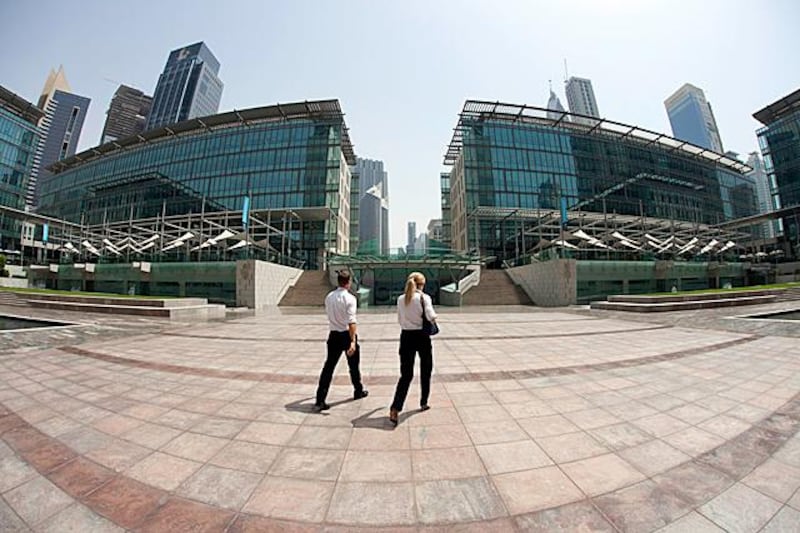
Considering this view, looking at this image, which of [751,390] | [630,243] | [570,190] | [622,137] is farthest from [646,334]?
[622,137]

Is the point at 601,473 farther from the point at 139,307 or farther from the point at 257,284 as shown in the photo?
the point at 257,284

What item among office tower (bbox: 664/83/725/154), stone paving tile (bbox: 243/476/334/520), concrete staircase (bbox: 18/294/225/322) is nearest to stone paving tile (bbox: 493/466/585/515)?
stone paving tile (bbox: 243/476/334/520)

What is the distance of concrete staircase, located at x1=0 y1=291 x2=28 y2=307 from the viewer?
19.3 m

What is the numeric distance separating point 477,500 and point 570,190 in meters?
55.8

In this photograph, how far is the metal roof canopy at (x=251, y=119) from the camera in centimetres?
4681

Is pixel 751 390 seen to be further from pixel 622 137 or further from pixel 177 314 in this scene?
pixel 622 137

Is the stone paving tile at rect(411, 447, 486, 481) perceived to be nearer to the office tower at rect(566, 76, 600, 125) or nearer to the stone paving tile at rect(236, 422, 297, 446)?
the stone paving tile at rect(236, 422, 297, 446)

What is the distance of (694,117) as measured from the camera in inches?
5945

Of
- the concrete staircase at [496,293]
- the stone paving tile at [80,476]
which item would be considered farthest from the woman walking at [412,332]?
the concrete staircase at [496,293]

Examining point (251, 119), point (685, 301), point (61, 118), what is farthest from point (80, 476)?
point (61, 118)

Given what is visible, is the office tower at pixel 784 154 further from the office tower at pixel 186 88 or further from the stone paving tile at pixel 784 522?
the office tower at pixel 186 88

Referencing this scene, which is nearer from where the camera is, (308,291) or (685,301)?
(685,301)

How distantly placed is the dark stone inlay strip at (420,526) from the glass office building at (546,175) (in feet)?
136

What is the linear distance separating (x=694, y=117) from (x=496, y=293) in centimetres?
20483
